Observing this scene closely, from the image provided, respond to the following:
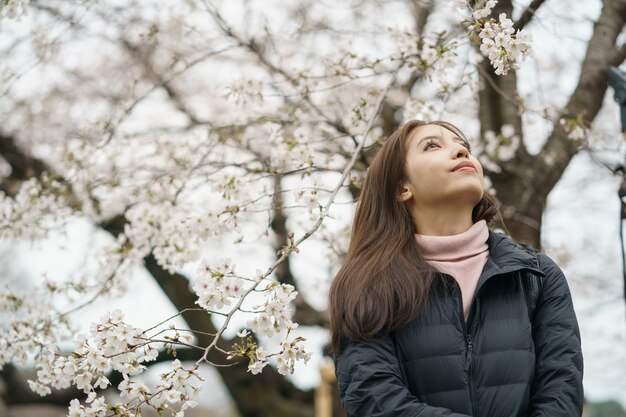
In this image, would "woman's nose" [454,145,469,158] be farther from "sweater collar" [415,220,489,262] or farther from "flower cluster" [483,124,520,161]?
"flower cluster" [483,124,520,161]

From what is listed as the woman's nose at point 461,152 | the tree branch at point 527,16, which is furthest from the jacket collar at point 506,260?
the tree branch at point 527,16

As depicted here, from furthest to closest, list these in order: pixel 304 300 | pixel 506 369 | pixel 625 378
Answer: pixel 625 378
pixel 304 300
pixel 506 369

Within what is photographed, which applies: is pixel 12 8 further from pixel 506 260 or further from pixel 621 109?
pixel 621 109

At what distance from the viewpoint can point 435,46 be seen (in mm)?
3170

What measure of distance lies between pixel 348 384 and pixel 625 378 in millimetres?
9979

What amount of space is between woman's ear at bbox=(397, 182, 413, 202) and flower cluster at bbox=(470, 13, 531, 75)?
0.43m

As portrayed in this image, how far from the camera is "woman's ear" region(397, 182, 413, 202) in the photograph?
217cm

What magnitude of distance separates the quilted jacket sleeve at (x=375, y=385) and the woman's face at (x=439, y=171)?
1.32 ft

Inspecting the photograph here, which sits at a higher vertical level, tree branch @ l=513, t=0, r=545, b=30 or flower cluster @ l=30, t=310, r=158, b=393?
tree branch @ l=513, t=0, r=545, b=30

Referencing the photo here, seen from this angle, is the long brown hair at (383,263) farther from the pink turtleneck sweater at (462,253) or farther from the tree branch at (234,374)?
the tree branch at (234,374)

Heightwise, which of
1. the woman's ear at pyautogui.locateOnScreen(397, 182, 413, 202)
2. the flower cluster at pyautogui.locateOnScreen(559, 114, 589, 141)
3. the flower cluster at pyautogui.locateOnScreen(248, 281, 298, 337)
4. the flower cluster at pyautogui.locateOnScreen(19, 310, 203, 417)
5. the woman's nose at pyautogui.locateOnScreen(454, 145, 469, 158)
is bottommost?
the flower cluster at pyautogui.locateOnScreen(19, 310, 203, 417)

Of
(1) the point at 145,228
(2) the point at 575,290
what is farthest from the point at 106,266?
(2) the point at 575,290

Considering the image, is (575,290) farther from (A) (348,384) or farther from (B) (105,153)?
(A) (348,384)

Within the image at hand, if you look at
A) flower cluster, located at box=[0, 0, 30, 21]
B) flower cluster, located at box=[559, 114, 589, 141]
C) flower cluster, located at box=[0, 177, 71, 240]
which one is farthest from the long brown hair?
flower cluster, located at box=[0, 177, 71, 240]
